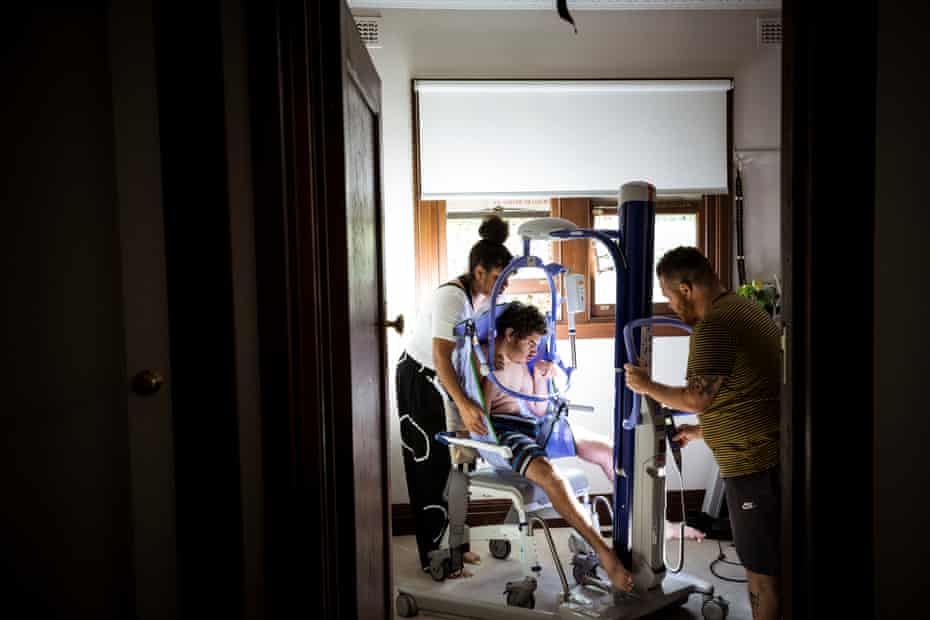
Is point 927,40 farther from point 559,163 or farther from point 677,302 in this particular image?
point 559,163

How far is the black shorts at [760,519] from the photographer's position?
68.5 inches

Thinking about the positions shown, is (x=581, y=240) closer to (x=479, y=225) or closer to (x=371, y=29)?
(x=479, y=225)

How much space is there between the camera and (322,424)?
118cm

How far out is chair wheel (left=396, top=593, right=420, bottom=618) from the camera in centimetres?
233

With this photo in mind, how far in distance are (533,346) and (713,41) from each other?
1.99 meters

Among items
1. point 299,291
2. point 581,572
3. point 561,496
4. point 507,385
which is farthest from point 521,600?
point 299,291

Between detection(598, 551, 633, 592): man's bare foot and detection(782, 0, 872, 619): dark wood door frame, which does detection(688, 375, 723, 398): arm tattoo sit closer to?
detection(782, 0, 872, 619): dark wood door frame

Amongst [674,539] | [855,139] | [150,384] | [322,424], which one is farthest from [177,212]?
[674,539]

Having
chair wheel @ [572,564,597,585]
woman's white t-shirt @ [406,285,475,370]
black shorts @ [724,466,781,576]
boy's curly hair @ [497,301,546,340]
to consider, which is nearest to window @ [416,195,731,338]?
woman's white t-shirt @ [406,285,475,370]

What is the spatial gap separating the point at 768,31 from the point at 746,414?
2433 mm

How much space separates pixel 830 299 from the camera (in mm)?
1041

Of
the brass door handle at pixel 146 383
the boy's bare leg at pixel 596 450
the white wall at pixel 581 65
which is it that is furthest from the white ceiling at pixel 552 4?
the brass door handle at pixel 146 383

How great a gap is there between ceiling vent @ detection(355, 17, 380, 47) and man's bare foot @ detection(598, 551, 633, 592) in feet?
8.45

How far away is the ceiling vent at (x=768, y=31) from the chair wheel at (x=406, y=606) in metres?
3.19
